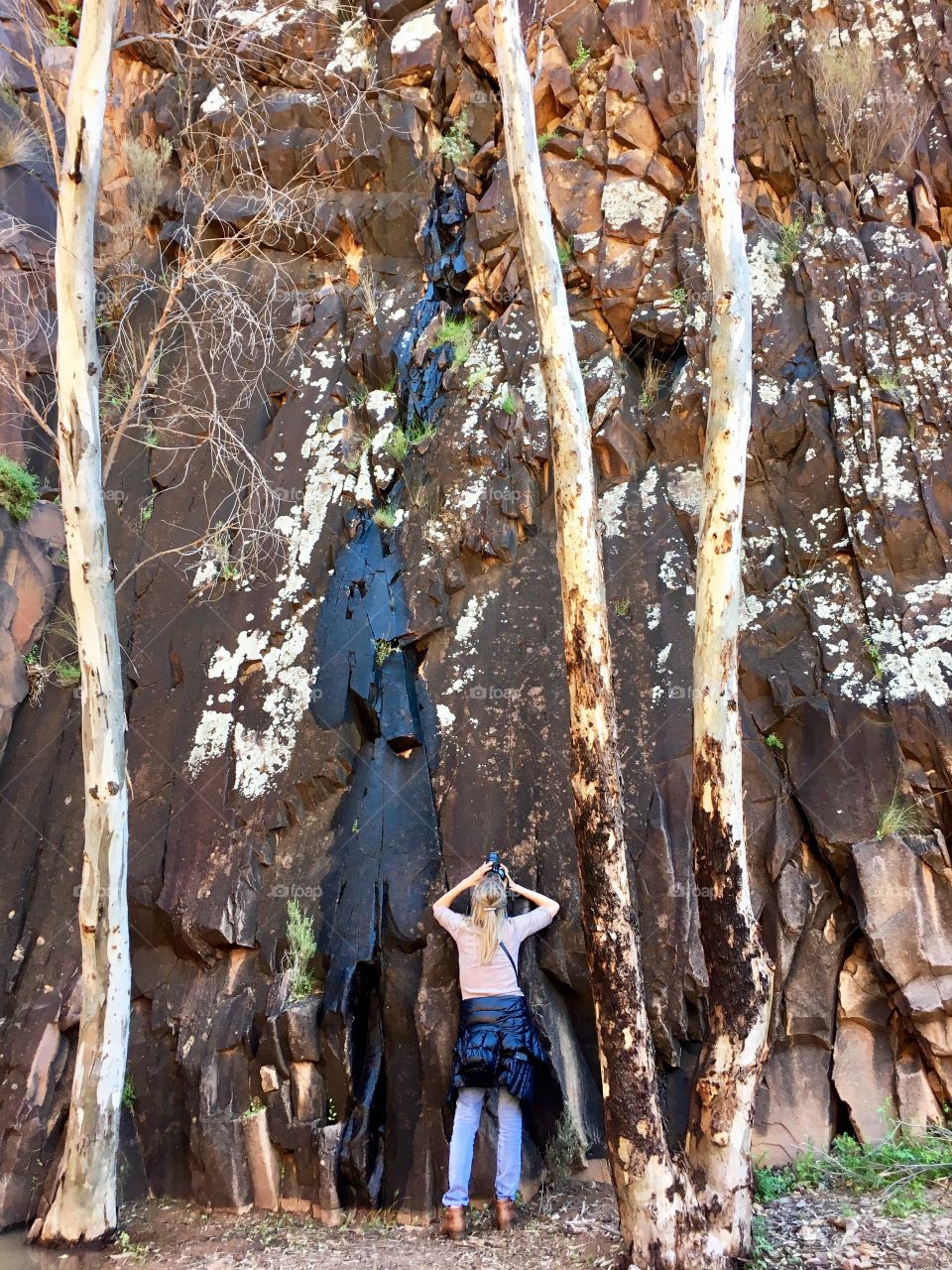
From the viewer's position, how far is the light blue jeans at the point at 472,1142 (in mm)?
5410

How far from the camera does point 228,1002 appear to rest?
669 cm

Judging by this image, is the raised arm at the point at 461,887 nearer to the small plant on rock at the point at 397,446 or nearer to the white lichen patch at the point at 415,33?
the small plant on rock at the point at 397,446

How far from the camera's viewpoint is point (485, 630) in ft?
25.0

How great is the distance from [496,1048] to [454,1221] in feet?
3.10

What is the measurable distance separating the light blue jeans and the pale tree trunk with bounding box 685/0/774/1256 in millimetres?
1044

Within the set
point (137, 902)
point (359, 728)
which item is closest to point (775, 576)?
point (359, 728)

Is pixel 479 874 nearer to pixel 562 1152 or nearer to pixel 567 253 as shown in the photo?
pixel 562 1152

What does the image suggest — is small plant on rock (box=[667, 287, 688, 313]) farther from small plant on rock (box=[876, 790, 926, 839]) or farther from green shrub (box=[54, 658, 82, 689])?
green shrub (box=[54, 658, 82, 689])

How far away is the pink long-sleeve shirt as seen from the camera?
228 inches

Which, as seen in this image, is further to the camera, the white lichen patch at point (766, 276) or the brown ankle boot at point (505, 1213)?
the white lichen patch at point (766, 276)

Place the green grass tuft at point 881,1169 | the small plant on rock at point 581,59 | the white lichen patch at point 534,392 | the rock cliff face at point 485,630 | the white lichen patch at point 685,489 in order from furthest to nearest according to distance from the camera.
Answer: the small plant on rock at point 581,59 → the white lichen patch at point 534,392 → the white lichen patch at point 685,489 → the rock cliff face at point 485,630 → the green grass tuft at point 881,1169

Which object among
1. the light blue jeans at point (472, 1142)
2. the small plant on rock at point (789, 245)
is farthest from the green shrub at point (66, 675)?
the small plant on rock at point (789, 245)

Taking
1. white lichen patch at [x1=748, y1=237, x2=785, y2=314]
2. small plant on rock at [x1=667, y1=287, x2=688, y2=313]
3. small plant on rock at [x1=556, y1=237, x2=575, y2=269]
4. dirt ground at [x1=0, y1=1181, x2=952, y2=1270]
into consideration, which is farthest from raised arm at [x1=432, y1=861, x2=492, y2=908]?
small plant on rock at [x1=556, y1=237, x2=575, y2=269]

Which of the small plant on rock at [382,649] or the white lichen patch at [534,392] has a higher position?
the white lichen patch at [534,392]
